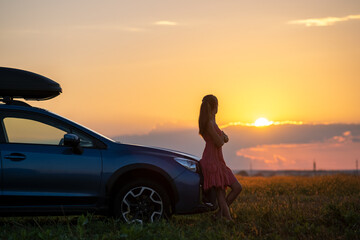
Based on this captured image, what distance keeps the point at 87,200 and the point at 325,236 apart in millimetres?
3182

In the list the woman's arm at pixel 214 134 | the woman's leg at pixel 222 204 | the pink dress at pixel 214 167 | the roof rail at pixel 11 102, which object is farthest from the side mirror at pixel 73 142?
the woman's leg at pixel 222 204

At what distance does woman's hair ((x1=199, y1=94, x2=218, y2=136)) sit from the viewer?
852cm

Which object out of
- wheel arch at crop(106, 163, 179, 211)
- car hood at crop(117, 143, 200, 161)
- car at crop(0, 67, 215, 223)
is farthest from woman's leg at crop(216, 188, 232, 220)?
wheel arch at crop(106, 163, 179, 211)

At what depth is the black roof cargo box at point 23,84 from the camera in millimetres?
7758

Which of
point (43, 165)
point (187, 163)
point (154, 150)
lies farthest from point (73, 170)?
point (187, 163)

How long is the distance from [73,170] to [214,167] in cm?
219

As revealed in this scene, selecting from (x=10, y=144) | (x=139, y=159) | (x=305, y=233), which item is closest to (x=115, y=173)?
(x=139, y=159)

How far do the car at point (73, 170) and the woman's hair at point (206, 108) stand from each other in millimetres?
799

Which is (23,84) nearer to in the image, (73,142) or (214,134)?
(73,142)

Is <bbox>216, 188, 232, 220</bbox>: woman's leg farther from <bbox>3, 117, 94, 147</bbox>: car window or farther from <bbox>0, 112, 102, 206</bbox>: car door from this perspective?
<bbox>3, 117, 94, 147</bbox>: car window

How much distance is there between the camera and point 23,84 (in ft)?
25.6

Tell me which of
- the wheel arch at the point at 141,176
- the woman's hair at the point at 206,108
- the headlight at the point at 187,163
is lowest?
the wheel arch at the point at 141,176

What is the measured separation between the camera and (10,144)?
7457 mm

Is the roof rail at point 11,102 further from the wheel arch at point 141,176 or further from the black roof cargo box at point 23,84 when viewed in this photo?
the wheel arch at point 141,176
